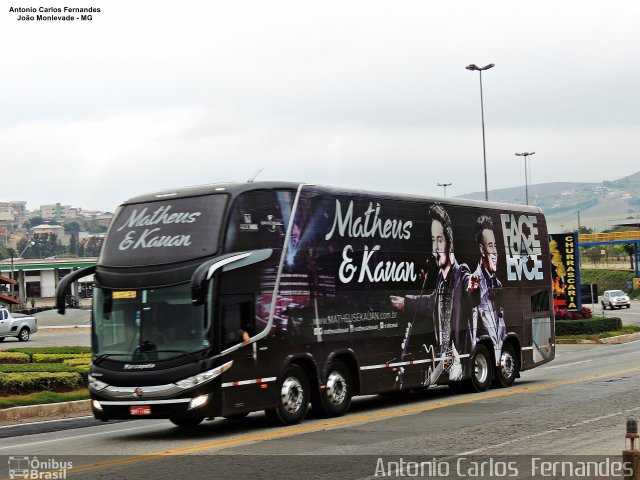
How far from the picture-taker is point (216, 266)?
1532 cm

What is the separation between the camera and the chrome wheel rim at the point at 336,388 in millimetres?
17672

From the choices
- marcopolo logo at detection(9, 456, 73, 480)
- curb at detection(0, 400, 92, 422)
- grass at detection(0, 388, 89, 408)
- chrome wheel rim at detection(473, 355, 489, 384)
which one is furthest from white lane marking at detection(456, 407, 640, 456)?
grass at detection(0, 388, 89, 408)

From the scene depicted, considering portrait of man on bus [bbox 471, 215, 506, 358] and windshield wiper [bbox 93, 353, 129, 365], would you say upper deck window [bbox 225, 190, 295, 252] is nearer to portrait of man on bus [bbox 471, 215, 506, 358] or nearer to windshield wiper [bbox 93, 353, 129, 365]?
windshield wiper [bbox 93, 353, 129, 365]

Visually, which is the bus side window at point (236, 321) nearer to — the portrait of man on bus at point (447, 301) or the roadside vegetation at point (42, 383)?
the portrait of man on bus at point (447, 301)

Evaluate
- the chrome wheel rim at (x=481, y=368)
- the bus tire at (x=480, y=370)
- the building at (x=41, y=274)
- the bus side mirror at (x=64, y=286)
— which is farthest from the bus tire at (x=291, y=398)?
the building at (x=41, y=274)

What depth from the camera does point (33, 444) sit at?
1588 centimetres

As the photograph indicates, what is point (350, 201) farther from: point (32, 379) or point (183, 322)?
point (32, 379)

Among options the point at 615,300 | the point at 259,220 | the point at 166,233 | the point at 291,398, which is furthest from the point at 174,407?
the point at 615,300

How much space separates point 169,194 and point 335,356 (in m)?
4.11

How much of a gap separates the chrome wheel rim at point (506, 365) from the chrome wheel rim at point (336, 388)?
641 cm

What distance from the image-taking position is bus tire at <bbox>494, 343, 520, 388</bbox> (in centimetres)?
2322

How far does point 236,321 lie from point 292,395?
1.86 metres

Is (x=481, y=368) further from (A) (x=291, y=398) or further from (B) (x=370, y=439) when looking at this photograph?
(B) (x=370, y=439)

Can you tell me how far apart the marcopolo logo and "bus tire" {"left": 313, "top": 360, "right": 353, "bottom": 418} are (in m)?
5.46
